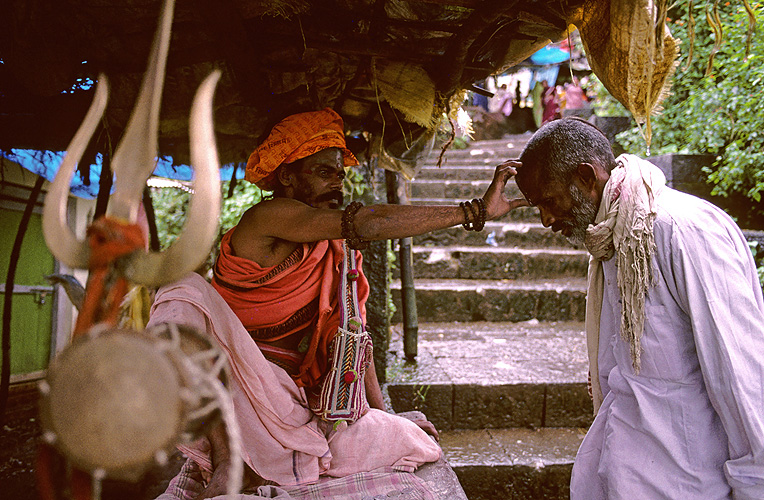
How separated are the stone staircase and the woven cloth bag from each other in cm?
120

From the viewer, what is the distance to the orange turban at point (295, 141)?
2682 millimetres

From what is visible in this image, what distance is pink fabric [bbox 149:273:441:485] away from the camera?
222 centimetres

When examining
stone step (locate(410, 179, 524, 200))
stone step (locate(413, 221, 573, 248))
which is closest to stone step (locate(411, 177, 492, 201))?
stone step (locate(410, 179, 524, 200))

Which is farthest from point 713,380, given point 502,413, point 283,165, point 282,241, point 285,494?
point 502,413

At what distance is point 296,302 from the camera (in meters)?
2.74

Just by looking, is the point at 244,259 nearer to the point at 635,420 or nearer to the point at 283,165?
the point at 283,165

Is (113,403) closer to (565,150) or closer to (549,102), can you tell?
(565,150)

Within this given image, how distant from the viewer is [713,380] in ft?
6.02

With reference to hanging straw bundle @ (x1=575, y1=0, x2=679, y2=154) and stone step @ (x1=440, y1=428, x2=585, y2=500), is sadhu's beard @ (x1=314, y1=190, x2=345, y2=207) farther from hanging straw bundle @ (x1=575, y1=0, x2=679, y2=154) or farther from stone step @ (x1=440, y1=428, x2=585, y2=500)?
stone step @ (x1=440, y1=428, x2=585, y2=500)

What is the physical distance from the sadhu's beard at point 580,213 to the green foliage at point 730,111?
3.46 m

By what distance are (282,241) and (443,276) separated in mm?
4385

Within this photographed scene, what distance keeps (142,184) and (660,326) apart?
6.30 feet

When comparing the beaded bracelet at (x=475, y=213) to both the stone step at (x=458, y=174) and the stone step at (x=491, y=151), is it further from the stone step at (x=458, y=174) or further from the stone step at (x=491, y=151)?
the stone step at (x=491, y=151)

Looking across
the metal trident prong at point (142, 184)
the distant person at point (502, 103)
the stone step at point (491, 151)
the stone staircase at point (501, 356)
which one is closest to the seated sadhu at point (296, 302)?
the stone staircase at point (501, 356)
